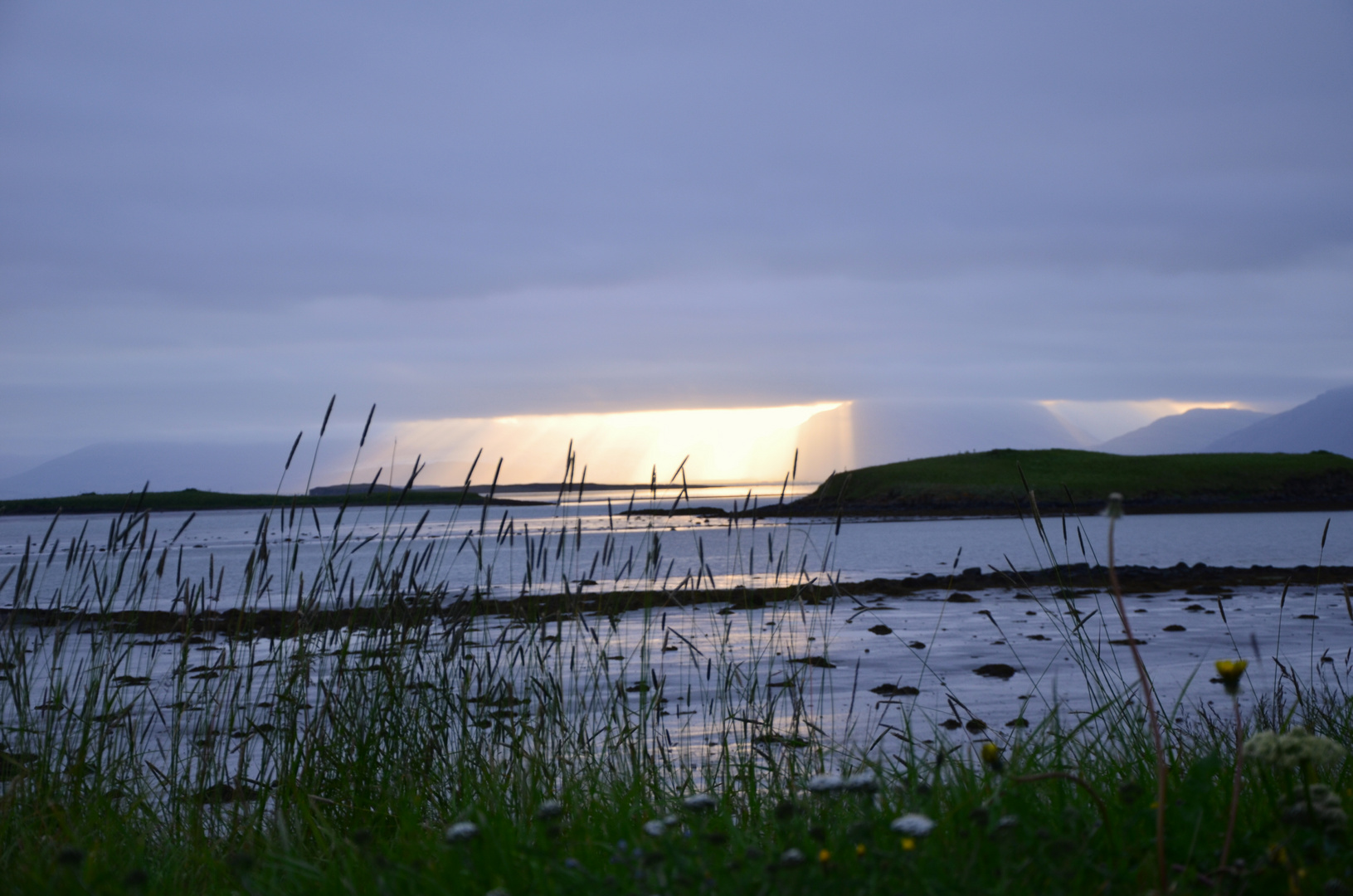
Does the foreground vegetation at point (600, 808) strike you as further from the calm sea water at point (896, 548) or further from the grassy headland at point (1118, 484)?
the grassy headland at point (1118, 484)

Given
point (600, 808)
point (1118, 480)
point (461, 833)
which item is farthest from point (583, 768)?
point (1118, 480)

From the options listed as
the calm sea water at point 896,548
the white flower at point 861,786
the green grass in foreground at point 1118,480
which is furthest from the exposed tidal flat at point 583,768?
the green grass in foreground at point 1118,480

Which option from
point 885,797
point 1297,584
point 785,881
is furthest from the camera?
point 1297,584

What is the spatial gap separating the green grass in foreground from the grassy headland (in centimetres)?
6

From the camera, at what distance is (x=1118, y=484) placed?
53.5 meters

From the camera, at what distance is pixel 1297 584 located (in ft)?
53.3

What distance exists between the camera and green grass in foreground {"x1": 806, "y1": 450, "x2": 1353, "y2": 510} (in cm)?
5212

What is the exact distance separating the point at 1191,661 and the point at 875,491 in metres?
55.9

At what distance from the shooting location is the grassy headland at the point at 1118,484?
5150cm

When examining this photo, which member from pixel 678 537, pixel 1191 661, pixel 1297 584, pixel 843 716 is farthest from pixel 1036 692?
pixel 678 537

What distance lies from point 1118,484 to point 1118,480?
2776 millimetres

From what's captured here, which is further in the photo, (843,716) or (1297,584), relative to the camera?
(1297,584)

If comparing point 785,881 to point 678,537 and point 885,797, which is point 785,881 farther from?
point 678,537

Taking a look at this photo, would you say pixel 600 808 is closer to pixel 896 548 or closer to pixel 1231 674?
pixel 1231 674
